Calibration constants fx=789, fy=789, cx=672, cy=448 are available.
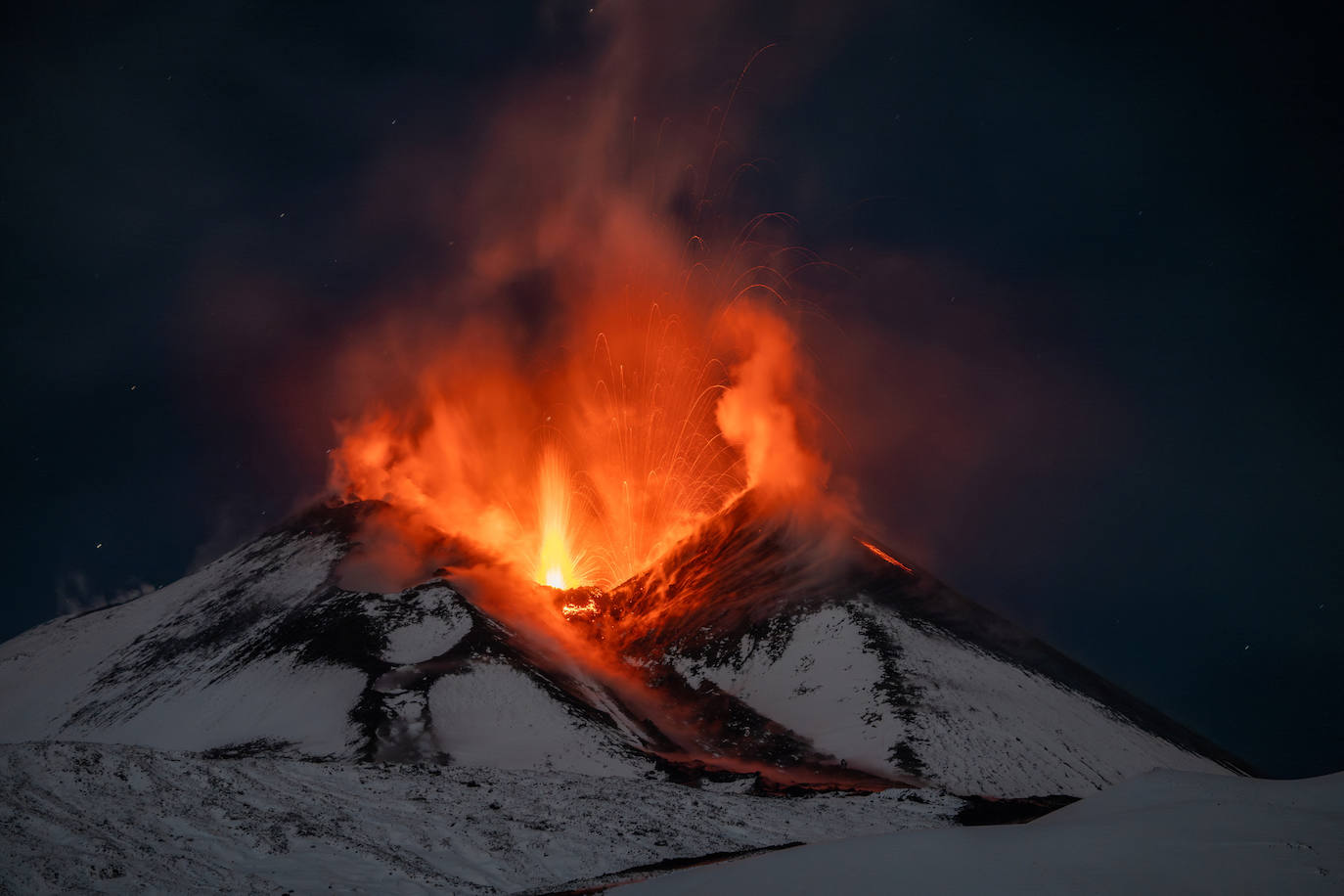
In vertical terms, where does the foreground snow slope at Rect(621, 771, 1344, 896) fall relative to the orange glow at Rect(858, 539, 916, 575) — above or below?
below

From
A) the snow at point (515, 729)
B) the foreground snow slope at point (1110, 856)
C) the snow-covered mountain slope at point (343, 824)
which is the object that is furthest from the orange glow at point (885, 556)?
the foreground snow slope at point (1110, 856)

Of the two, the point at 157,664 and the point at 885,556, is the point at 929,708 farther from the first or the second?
the point at 157,664

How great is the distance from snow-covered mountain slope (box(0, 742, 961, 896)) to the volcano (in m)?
10.9

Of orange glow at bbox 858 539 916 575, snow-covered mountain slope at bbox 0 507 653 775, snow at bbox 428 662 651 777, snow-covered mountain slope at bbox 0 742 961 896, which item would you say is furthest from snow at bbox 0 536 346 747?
orange glow at bbox 858 539 916 575

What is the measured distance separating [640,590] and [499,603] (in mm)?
18949

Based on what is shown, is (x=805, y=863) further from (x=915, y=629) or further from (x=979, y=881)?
(x=915, y=629)

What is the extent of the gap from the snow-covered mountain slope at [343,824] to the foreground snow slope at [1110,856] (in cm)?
1085

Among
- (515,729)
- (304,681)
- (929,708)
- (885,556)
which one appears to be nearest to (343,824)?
(515,729)

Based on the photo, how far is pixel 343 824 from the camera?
27.8 meters

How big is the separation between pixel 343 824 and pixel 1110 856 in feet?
80.6

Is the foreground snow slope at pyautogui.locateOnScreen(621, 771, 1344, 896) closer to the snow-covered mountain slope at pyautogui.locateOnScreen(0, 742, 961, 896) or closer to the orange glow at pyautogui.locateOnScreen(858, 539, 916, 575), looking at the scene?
the snow-covered mountain slope at pyautogui.locateOnScreen(0, 742, 961, 896)

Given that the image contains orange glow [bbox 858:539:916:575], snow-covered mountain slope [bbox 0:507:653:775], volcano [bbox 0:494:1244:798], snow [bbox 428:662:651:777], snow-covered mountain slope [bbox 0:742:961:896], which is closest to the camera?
snow-covered mountain slope [bbox 0:742:961:896]

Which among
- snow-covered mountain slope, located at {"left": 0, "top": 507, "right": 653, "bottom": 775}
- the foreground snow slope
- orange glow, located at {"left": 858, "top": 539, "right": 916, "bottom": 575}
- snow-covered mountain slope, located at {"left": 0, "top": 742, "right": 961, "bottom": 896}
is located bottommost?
snow-covered mountain slope, located at {"left": 0, "top": 742, "right": 961, "bottom": 896}

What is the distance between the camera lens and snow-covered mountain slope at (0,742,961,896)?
70.5ft
